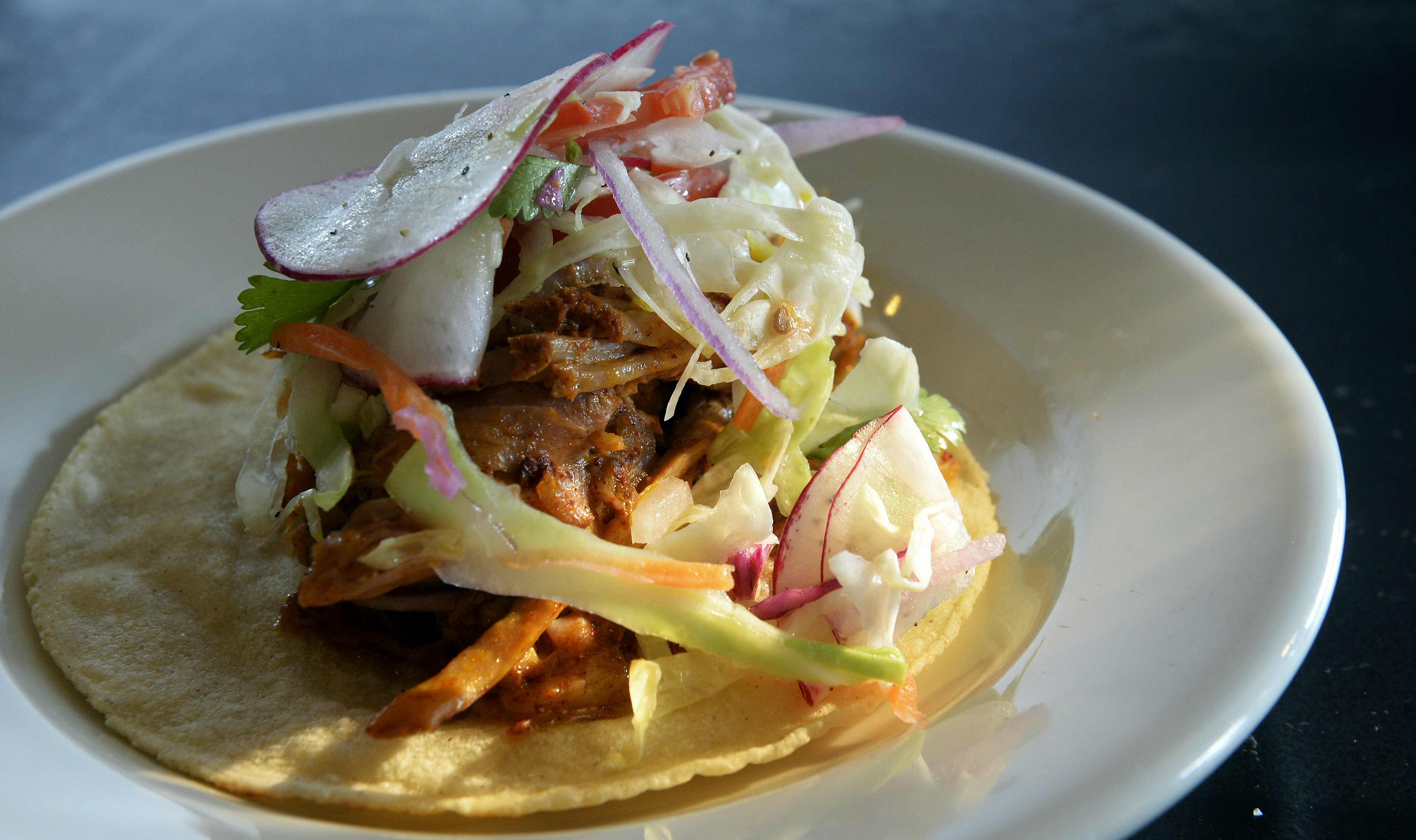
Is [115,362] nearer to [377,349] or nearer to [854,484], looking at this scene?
[377,349]

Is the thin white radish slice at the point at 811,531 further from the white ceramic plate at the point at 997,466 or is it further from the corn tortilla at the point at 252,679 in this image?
the white ceramic plate at the point at 997,466

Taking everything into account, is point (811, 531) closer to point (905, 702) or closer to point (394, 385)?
point (905, 702)

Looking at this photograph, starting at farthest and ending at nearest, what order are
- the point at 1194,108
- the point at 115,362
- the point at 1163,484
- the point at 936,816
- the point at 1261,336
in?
the point at 1194,108 → the point at 115,362 → the point at 1261,336 → the point at 1163,484 → the point at 936,816

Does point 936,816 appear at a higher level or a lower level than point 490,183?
→ lower

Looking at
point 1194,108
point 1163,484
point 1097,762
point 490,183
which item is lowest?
point 1194,108

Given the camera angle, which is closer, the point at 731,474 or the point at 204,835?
the point at 204,835

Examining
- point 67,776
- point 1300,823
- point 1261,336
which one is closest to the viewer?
point 67,776

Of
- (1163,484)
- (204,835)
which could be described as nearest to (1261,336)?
(1163,484)
